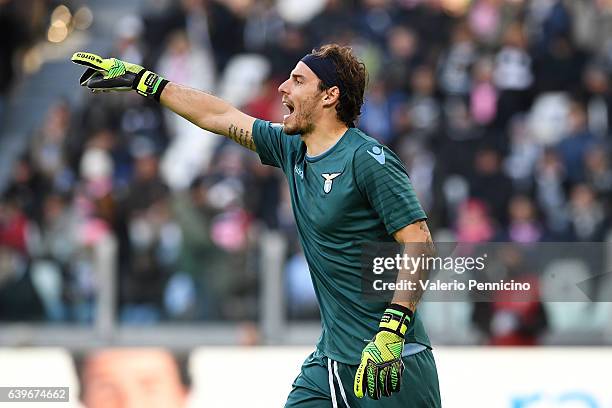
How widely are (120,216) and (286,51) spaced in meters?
3.02

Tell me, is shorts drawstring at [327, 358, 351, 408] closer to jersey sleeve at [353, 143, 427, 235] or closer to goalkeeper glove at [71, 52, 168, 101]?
jersey sleeve at [353, 143, 427, 235]

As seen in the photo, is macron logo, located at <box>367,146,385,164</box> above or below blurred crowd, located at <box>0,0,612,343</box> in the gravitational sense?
below

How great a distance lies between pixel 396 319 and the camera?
5.48 metres

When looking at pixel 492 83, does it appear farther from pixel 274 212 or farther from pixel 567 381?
pixel 567 381

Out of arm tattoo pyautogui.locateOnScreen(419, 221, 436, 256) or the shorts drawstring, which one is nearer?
→ arm tattoo pyautogui.locateOnScreen(419, 221, 436, 256)

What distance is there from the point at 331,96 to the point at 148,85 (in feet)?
3.46

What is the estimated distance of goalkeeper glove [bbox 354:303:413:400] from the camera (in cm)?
543

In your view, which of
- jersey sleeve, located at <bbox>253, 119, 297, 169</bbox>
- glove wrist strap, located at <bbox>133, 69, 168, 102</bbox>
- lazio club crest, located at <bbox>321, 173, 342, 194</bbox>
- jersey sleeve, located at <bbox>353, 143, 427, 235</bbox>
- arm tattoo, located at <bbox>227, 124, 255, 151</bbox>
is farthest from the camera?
glove wrist strap, located at <bbox>133, 69, 168, 102</bbox>

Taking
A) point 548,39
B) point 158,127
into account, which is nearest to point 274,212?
point 158,127

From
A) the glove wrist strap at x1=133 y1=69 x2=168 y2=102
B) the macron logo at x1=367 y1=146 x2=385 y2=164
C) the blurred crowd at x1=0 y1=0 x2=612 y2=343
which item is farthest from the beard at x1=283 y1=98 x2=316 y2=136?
the blurred crowd at x1=0 y1=0 x2=612 y2=343

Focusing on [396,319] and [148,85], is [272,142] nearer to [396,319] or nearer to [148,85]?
[148,85]

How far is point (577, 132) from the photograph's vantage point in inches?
515

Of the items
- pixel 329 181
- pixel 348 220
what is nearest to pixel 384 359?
pixel 348 220

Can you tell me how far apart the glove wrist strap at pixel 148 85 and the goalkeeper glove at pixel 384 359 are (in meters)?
1.78
